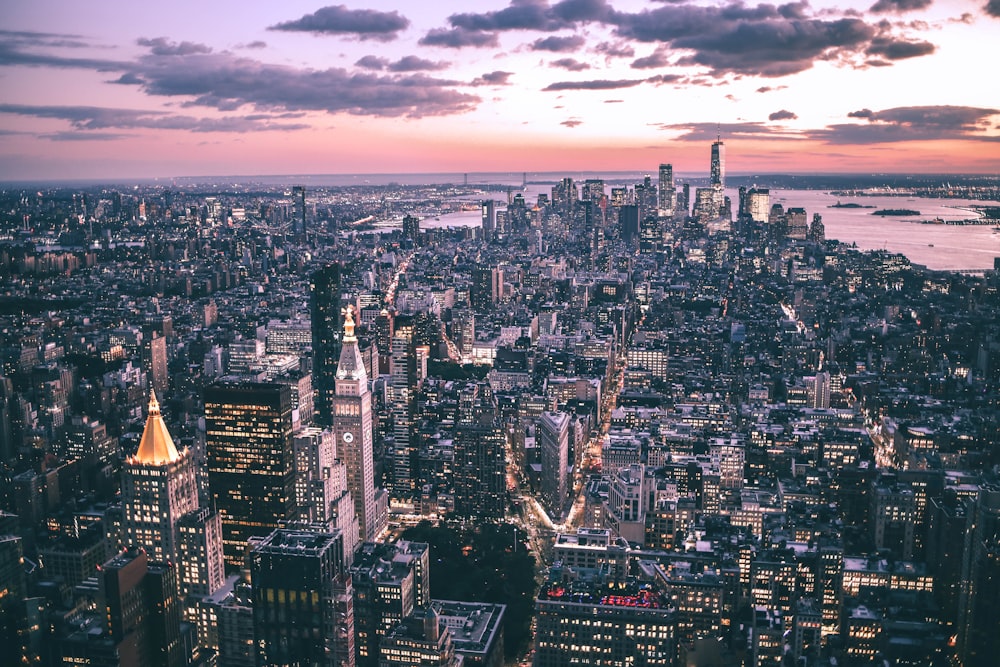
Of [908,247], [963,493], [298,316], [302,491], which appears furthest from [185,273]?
[963,493]

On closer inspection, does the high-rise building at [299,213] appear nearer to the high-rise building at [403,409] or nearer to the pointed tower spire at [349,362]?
the high-rise building at [403,409]

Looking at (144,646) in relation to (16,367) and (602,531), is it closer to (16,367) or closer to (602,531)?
(602,531)

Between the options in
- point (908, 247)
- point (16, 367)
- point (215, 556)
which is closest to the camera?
point (215, 556)

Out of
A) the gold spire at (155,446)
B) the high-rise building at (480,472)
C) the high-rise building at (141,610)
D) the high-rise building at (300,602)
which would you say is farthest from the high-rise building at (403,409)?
the high-rise building at (141,610)

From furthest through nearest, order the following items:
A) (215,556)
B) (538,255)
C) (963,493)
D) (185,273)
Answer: (538,255)
(185,273)
(963,493)
(215,556)

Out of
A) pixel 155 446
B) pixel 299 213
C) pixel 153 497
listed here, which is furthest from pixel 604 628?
pixel 299 213
